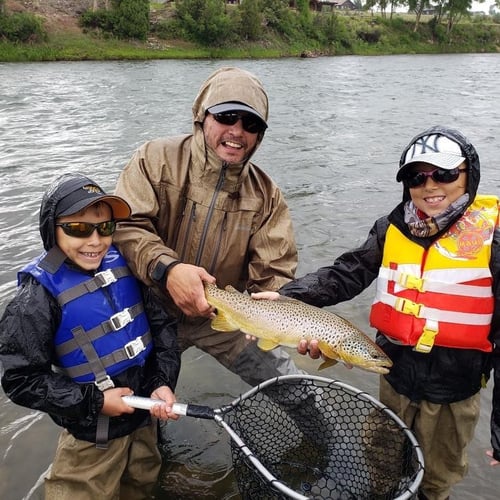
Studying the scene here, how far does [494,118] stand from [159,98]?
12.3m

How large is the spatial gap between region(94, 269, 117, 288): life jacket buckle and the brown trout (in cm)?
59

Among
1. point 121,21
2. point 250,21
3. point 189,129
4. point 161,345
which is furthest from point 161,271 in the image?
point 250,21

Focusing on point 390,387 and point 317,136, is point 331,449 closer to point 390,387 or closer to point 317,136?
point 390,387

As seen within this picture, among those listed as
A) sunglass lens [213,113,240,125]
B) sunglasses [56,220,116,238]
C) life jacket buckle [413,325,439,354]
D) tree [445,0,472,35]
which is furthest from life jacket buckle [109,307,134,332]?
tree [445,0,472,35]

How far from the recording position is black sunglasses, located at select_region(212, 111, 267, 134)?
3527 millimetres

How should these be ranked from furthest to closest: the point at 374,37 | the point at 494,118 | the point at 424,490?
the point at 374,37, the point at 494,118, the point at 424,490

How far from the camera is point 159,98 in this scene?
69.3 ft

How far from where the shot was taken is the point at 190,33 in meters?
48.0

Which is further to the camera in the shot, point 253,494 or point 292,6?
point 292,6

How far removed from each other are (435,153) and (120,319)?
2.01 metres

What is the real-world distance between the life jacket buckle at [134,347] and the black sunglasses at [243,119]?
1526mm

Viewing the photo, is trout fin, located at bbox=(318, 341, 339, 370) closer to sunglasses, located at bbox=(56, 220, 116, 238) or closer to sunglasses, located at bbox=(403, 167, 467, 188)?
sunglasses, located at bbox=(403, 167, 467, 188)

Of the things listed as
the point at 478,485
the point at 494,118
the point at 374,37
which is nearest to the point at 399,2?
the point at 374,37

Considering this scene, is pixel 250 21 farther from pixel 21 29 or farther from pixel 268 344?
pixel 268 344
